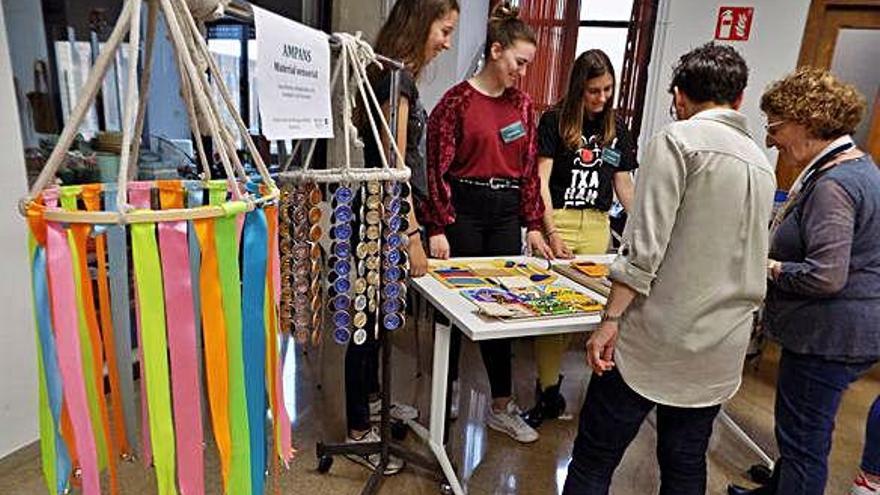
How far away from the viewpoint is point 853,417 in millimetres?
2584

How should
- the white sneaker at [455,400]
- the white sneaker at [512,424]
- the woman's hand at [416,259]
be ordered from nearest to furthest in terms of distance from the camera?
the woman's hand at [416,259], the white sneaker at [512,424], the white sneaker at [455,400]

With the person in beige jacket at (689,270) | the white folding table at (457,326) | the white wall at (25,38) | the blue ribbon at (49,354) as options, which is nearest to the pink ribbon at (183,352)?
the blue ribbon at (49,354)

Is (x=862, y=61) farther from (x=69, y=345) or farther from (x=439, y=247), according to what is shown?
(x=69, y=345)

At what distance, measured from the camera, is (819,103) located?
4.66 ft

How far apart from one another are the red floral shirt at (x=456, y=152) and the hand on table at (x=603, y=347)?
2.42 feet

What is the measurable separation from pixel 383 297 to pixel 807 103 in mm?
1196

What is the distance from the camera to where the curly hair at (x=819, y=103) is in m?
1.41

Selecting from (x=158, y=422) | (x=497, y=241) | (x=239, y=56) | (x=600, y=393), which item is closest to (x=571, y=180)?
(x=497, y=241)

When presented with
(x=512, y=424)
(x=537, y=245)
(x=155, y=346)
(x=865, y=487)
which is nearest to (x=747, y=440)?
(x=865, y=487)

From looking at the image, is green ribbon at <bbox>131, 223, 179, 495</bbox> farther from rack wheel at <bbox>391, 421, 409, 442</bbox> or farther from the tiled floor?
rack wheel at <bbox>391, 421, 409, 442</bbox>

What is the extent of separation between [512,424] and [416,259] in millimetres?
951

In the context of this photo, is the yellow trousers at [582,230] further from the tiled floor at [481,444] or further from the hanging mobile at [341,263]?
the hanging mobile at [341,263]

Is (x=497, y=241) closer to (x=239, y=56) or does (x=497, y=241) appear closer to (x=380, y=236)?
(x=380, y=236)

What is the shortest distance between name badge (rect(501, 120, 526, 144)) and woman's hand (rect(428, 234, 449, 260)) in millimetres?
405
